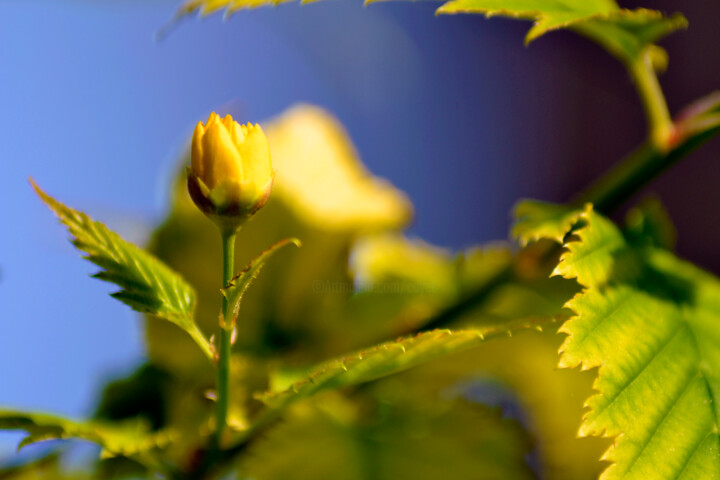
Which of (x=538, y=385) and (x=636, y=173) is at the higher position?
(x=636, y=173)

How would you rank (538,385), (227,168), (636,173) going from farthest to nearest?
1. (538,385)
2. (636,173)
3. (227,168)

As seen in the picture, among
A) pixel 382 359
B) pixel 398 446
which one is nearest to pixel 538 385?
pixel 398 446

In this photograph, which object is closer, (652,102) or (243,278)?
(243,278)

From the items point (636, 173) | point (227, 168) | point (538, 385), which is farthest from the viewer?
point (538, 385)

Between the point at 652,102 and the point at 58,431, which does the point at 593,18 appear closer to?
the point at 652,102

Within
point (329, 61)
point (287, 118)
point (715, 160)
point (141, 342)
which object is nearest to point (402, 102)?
point (329, 61)

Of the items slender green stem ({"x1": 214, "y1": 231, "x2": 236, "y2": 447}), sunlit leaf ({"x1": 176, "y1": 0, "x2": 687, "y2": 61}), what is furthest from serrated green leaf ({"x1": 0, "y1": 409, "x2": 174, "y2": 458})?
sunlit leaf ({"x1": 176, "y1": 0, "x2": 687, "y2": 61})

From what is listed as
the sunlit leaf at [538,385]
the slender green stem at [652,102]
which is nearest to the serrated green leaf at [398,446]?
the sunlit leaf at [538,385]

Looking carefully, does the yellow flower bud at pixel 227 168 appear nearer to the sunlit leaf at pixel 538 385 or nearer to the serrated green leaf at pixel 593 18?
the serrated green leaf at pixel 593 18
